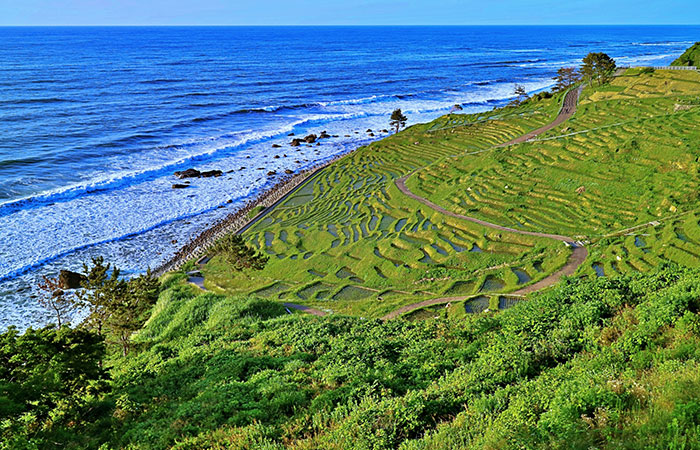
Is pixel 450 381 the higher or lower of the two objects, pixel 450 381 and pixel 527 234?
the higher

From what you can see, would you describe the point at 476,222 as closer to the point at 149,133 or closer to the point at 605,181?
the point at 605,181

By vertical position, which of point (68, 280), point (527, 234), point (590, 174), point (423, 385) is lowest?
point (68, 280)

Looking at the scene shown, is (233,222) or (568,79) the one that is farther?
(568,79)

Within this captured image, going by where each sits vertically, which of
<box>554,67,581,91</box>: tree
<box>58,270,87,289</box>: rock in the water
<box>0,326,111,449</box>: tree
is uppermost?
<box>554,67,581,91</box>: tree

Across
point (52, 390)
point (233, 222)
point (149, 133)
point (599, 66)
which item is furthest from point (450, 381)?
point (599, 66)

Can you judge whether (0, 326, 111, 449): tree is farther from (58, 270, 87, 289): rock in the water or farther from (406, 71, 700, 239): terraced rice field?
(406, 71, 700, 239): terraced rice field

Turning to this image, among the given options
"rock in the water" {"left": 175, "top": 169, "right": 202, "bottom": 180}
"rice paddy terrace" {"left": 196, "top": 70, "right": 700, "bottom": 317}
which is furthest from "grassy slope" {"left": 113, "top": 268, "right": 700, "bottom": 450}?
"rock in the water" {"left": 175, "top": 169, "right": 202, "bottom": 180}

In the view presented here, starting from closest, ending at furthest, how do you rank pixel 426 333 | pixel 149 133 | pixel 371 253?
pixel 426 333
pixel 371 253
pixel 149 133
